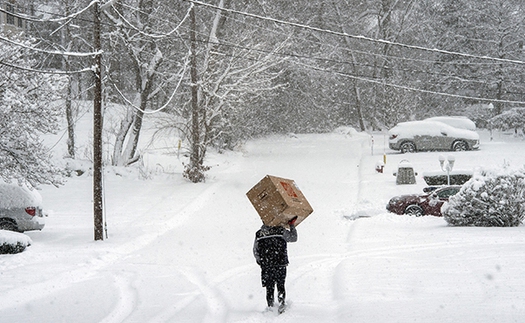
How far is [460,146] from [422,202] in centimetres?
1689

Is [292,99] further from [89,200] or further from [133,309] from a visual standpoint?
[133,309]

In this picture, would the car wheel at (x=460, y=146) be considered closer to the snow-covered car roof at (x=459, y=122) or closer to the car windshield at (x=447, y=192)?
the snow-covered car roof at (x=459, y=122)

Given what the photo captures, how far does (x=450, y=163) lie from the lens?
24344mm

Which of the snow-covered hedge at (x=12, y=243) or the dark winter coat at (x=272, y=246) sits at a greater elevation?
the dark winter coat at (x=272, y=246)

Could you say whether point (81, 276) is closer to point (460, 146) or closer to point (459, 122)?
point (460, 146)

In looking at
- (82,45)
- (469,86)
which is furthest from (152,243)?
(469,86)

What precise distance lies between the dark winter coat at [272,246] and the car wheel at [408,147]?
2862 cm

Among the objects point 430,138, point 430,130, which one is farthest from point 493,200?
point 430,130

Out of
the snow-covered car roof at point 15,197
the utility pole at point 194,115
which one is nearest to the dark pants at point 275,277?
the snow-covered car roof at point 15,197

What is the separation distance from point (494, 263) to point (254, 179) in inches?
766

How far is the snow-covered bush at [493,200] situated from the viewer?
622 inches

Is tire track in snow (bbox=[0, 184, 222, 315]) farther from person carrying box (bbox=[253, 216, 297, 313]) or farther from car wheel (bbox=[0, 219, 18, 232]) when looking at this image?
car wheel (bbox=[0, 219, 18, 232])

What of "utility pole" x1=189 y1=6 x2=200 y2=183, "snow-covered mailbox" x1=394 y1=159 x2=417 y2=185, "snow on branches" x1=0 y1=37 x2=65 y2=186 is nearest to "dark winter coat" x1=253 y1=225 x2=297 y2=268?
"snow on branches" x1=0 y1=37 x2=65 y2=186

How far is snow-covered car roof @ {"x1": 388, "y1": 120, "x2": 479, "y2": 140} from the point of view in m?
35.9
